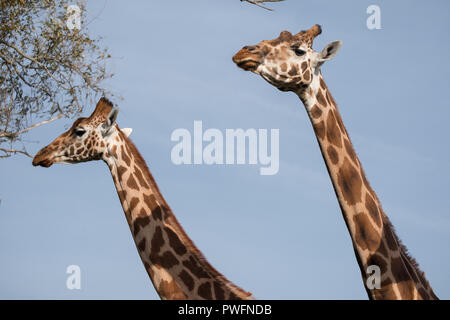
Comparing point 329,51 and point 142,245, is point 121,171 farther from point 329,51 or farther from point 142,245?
point 329,51

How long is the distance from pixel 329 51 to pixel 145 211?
175 inches

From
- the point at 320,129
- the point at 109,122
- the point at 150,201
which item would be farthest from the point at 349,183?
the point at 109,122

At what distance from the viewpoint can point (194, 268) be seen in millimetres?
12383

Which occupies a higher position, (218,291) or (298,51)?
(298,51)

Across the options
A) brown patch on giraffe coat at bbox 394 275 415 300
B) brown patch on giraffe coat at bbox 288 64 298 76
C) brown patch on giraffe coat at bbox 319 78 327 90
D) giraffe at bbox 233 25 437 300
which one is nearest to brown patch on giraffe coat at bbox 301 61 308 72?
giraffe at bbox 233 25 437 300

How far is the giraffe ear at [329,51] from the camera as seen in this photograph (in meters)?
11.6

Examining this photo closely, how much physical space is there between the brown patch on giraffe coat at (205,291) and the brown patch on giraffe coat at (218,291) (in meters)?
0.11

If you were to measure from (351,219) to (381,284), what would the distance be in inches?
43.0

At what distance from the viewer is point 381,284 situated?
10680 millimetres

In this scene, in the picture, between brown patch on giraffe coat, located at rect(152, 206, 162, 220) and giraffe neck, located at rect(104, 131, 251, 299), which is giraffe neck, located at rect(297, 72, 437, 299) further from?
brown patch on giraffe coat, located at rect(152, 206, 162, 220)

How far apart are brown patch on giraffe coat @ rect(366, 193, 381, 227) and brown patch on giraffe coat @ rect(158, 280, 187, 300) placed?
138 inches

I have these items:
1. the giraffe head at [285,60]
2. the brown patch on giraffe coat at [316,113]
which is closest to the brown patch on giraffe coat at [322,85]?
the giraffe head at [285,60]
